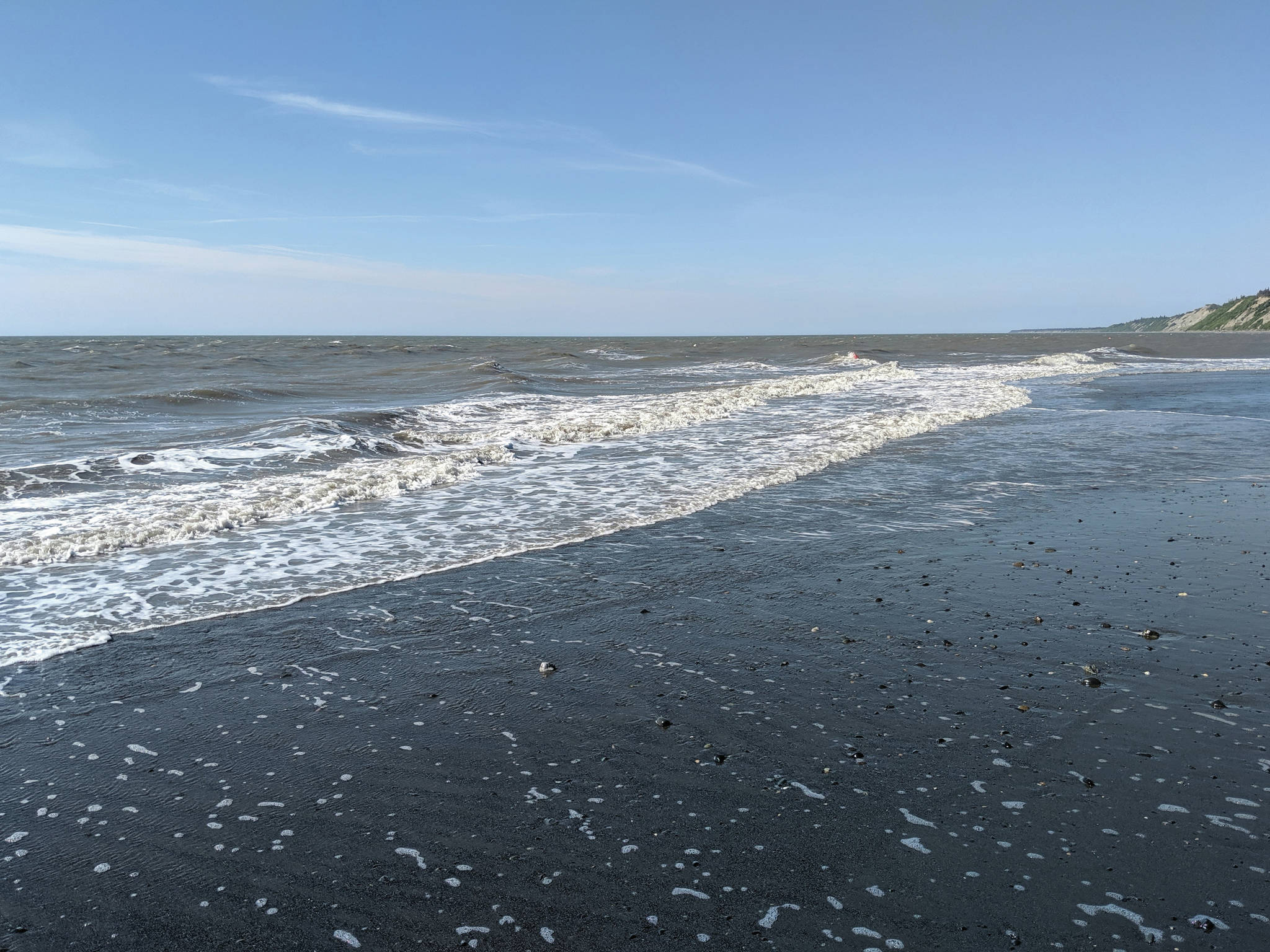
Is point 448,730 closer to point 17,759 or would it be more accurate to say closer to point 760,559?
point 17,759

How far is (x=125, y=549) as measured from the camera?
27.6ft

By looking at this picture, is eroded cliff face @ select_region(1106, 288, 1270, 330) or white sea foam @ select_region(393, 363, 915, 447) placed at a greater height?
eroded cliff face @ select_region(1106, 288, 1270, 330)

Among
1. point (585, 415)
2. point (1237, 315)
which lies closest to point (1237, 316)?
point (1237, 315)

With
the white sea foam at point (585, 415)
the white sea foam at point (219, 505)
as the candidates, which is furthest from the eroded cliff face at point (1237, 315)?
the white sea foam at point (219, 505)

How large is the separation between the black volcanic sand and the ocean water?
1526mm

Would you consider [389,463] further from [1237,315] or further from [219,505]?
[1237,315]

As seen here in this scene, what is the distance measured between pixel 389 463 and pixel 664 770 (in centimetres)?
1081

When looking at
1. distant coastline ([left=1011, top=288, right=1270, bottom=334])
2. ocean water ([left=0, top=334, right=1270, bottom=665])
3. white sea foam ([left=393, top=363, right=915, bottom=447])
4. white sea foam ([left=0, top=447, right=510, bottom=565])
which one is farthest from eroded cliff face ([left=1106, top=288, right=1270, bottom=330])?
white sea foam ([left=0, top=447, right=510, bottom=565])

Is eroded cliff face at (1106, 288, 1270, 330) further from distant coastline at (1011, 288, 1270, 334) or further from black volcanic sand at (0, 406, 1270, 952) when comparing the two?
black volcanic sand at (0, 406, 1270, 952)

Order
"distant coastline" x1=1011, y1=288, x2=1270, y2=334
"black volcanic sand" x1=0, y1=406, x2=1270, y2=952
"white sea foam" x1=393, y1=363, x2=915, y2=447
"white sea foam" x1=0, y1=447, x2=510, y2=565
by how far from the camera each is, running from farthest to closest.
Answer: "distant coastline" x1=1011, y1=288, x2=1270, y2=334, "white sea foam" x1=393, y1=363, x2=915, y2=447, "white sea foam" x1=0, y1=447, x2=510, y2=565, "black volcanic sand" x1=0, y1=406, x2=1270, y2=952

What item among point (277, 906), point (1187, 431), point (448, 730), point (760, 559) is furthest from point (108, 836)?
point (1187, 431)

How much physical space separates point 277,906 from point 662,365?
158ft

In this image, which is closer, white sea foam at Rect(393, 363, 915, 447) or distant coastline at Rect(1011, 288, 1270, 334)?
white sea foam at Rect(393, 363, 915, 447)

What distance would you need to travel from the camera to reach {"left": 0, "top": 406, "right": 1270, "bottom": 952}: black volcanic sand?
3.06 meters
